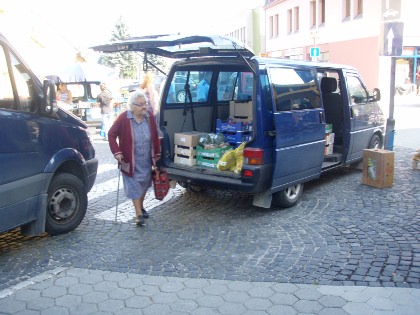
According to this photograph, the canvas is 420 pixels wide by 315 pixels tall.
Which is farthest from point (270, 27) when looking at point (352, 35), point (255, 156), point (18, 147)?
point (18, 147)

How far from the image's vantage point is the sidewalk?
375 centimetres

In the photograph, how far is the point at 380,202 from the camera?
22.2 ft

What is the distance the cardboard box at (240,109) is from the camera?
7.20 m

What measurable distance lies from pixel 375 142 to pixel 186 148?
4.41 metres

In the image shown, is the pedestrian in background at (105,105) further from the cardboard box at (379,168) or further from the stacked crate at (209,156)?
the cardboard box at (379,168)

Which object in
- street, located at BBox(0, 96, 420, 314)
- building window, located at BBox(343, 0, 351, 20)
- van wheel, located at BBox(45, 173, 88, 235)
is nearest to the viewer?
street, located at BBox(0, 96, 420, 314)

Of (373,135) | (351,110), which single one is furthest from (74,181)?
(373,135)

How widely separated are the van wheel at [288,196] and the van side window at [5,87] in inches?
136

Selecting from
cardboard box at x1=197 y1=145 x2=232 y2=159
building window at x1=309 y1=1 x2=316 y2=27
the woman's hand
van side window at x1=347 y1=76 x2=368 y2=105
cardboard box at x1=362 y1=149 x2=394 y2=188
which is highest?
building window at x1=309 y1=1 x2=316 y2=27

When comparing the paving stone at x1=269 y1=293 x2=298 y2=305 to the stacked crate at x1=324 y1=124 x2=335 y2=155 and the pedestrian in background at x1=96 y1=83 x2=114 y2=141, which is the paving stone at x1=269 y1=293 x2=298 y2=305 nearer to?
the stacked crate at x1=324 y1=124 x2=335 y2=155

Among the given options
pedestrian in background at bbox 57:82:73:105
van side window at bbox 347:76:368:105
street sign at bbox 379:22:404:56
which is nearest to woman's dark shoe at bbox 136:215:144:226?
van side window at bbox 347:76:368:105

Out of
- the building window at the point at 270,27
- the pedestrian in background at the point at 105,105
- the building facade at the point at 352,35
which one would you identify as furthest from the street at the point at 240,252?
the building window at the point at 270,27

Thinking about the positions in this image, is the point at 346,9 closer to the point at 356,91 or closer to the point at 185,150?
the point at 356,91

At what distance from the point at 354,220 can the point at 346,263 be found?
144cm
